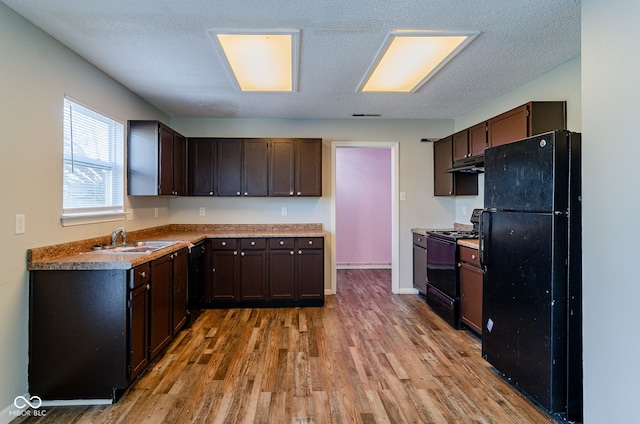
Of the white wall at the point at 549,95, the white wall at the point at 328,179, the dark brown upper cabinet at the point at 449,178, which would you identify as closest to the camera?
the white wall at the point at 549,95

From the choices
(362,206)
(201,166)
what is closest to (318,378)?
(201,166)

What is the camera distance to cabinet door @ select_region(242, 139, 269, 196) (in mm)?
4168

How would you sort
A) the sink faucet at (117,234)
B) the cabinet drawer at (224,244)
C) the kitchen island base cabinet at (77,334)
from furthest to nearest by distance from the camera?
the cabinet drawer at (224,244) → the sink faucet at (117,234) → the kitchen island base cabinet at (77,334)

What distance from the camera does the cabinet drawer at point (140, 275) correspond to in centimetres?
213

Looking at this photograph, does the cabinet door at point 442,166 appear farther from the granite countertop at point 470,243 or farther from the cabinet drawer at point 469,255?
the cabinet drawer at point 469,255

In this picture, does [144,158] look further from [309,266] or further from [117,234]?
[309,266]

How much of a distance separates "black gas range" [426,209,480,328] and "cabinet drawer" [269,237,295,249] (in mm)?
1715

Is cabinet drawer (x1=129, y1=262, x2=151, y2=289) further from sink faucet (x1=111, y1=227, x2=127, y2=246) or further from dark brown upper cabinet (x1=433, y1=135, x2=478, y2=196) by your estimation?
dark brown upper cabinet (x1=433, y1=135, x2=478, y2=196)

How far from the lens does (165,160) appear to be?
3469 millimetres

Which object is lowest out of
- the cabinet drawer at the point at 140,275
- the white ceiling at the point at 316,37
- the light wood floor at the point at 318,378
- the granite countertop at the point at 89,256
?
the light wood floor at the point at 318,378

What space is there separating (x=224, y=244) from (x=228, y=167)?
1.03 m

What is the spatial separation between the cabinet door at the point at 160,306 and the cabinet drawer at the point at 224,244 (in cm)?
111

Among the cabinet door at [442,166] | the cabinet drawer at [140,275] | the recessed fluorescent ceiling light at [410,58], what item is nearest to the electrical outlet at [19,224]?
the cabinet drawer at [140,275]

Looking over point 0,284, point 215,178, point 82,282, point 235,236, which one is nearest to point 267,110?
point 215,178
